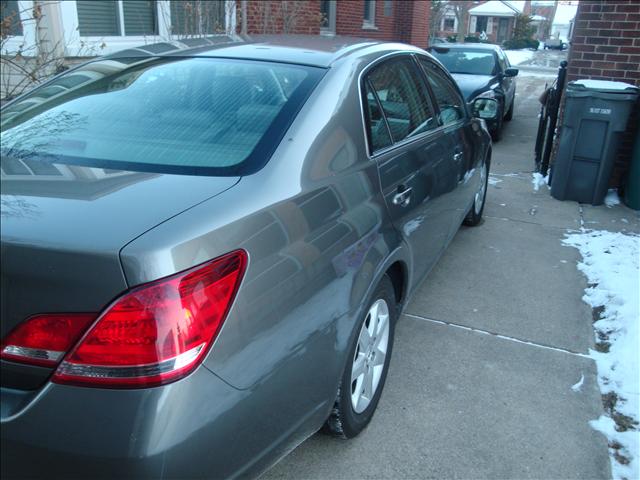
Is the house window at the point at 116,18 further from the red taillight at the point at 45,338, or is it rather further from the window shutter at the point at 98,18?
the red taillight at the point at 45,338

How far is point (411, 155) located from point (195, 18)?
19.1 feet

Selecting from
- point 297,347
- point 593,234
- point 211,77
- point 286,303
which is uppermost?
point 211,77

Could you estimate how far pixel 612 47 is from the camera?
6562 millimetres

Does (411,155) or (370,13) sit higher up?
(370,13)

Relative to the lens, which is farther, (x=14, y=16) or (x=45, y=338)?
(x=14, y=16)

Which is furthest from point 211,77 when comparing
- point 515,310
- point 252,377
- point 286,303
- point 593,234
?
point 593,234

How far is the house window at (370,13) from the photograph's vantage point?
14.4m

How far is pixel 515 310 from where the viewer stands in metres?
4.02

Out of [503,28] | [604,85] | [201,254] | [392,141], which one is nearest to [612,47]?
[604,85]

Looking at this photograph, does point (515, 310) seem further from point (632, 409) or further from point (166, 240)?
point (166, 240)

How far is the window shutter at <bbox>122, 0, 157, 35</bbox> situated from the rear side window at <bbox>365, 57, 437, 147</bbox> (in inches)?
207

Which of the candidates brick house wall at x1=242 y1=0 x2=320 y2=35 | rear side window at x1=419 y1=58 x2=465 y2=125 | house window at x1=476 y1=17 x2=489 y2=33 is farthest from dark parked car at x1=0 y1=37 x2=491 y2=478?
house window at x1=476 y1=17 x2=489 y2=33

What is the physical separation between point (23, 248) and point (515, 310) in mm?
3352

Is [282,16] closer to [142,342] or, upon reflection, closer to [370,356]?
[370,356]
